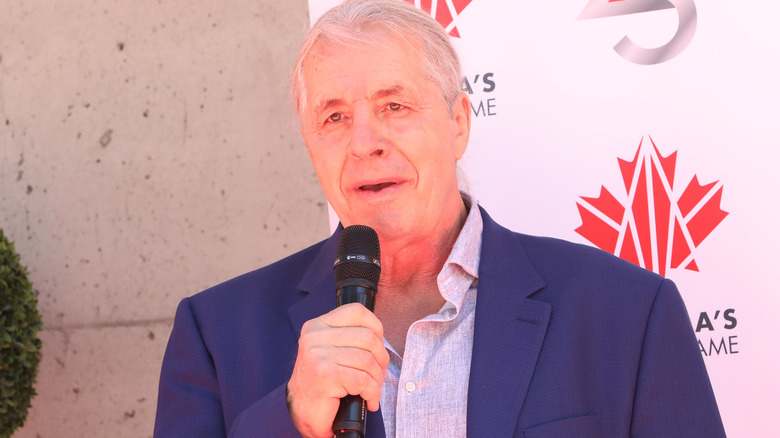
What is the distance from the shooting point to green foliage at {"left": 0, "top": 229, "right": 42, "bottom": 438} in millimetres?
3348

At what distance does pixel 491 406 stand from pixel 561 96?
1.44m

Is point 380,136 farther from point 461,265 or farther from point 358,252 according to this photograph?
point 358,252

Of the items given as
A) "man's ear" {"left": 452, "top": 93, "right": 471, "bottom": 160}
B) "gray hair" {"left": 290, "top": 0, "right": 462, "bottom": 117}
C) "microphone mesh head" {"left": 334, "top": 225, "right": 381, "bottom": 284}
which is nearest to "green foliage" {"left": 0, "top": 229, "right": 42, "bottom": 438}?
"gray hair" {"left": 290, "top": 0, "right": 462, "bottom": 117}

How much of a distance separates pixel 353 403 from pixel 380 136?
33.2 inches

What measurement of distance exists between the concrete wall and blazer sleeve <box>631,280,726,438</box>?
1.98 meters

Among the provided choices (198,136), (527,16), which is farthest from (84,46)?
(527,16)

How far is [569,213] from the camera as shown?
3025 millimetres

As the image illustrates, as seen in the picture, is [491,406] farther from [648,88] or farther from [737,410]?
[648,88]

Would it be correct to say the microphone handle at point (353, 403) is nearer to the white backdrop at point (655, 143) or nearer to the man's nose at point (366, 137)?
the man's nose at point (366, 137)

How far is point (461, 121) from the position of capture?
243 cm

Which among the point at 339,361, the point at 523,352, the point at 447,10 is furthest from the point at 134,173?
the point at 339,361

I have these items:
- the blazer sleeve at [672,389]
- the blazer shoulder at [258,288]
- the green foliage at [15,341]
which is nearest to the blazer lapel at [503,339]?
the blazer sleeve at [672,389]

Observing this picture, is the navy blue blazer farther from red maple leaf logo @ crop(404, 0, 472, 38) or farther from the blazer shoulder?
red maple leaf logo @ crop(404, 0, 472, 38)

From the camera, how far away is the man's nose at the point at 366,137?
6.95ft
